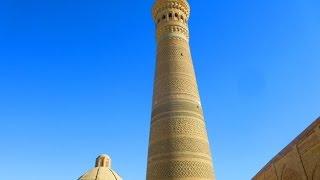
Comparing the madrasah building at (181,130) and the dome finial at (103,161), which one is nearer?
the madrasah building at (181,130)

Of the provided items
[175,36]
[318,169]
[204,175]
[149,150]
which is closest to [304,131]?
[318,169]

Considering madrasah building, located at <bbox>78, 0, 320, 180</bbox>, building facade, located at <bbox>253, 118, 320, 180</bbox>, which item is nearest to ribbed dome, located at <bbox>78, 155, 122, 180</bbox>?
madrasah building, located at <bbox>78, 0, 320, 180</bbox>

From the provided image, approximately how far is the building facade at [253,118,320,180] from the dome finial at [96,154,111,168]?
1701 cm

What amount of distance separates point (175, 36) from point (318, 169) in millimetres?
8055

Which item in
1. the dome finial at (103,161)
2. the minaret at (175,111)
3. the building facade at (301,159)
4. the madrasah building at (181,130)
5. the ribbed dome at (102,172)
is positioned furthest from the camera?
the dome finial at (103,161)

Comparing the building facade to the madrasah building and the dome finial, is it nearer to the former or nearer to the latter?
the madrasah building

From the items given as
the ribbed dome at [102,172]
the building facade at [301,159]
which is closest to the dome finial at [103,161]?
the ribbed dome at [102,172]

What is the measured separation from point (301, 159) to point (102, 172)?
17105mm

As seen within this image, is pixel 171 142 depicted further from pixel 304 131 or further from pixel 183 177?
pixel 304 131

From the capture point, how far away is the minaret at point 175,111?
34.1 ft

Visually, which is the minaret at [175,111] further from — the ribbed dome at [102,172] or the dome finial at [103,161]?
the dome finial at [103,161]

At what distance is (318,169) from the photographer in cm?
855

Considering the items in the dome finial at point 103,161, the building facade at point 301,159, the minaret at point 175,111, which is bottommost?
the building facade at point 301,159

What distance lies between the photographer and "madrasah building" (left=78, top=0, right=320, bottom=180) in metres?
9.45
